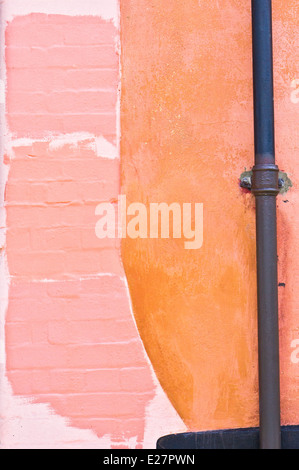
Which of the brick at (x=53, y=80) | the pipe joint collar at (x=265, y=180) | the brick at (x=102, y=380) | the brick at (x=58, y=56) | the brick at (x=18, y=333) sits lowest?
the brick at (x=102, y=380)

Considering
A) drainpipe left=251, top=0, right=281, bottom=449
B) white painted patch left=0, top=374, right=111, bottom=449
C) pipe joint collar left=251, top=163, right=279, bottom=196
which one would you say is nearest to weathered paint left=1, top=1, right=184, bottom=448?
white painted patch left=0, top=374, right=111, bottom=449

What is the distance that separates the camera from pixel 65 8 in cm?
171

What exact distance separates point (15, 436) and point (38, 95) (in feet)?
4.36

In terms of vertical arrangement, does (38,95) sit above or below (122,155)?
above

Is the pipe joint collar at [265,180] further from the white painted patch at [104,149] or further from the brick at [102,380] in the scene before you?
the brick at [102,380]

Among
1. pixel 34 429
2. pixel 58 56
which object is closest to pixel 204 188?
pixel 58 56

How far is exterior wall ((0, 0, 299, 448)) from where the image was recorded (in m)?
1.68

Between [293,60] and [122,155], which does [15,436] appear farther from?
[293,60]

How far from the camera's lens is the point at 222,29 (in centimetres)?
176

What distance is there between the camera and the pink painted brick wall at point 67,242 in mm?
1678

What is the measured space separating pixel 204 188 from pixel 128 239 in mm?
368

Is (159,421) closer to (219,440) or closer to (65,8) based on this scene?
(219,440)

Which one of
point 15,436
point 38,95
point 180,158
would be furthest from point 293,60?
point 15,436

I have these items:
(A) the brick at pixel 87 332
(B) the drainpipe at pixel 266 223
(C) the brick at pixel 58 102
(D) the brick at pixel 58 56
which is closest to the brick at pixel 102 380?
(A) the brick at pixel 87 332
